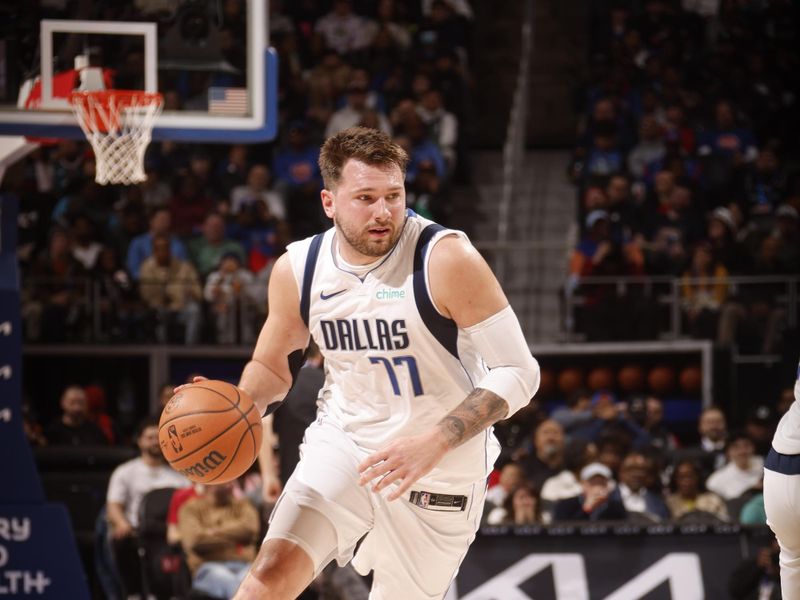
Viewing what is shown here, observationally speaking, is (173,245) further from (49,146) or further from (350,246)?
(350,246)

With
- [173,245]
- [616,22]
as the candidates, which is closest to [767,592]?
[173,245]

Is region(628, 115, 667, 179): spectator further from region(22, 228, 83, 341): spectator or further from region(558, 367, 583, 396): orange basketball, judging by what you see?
region(22, 228, 83, 341): spectator

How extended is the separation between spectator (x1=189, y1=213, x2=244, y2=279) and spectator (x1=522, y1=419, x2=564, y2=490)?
407 centimetres

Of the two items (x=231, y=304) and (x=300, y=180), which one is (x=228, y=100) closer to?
(x=231, y=304)

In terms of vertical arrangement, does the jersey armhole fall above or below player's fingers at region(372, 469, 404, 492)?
above

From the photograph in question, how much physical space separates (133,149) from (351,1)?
9.58 metres

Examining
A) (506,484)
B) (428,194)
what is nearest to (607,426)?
(506,484)

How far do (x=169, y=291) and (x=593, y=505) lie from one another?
5.28 meters

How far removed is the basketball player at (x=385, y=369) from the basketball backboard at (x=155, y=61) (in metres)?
2.85

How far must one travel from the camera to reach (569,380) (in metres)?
12.6

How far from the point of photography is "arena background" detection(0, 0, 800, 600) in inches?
314

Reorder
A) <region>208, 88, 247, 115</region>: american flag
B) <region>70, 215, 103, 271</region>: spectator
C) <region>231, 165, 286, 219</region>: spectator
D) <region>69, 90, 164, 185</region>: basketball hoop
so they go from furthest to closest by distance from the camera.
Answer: <region>231, 165, 286, 219</region>: spectator < <region>70, 215, 103, 271</region>: spectator < <region>208, 88, 247, 115</region>: american flag < <region>69, 90, 164, 185</region>: basketball hoop

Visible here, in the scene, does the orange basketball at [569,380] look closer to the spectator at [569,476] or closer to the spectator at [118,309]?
the spectator at [569,476]

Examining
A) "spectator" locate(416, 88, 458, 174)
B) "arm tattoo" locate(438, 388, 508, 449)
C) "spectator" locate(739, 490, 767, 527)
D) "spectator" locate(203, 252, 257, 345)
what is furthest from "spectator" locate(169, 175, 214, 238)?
"arm tattoo" locate(438, 388, 508, 449)
